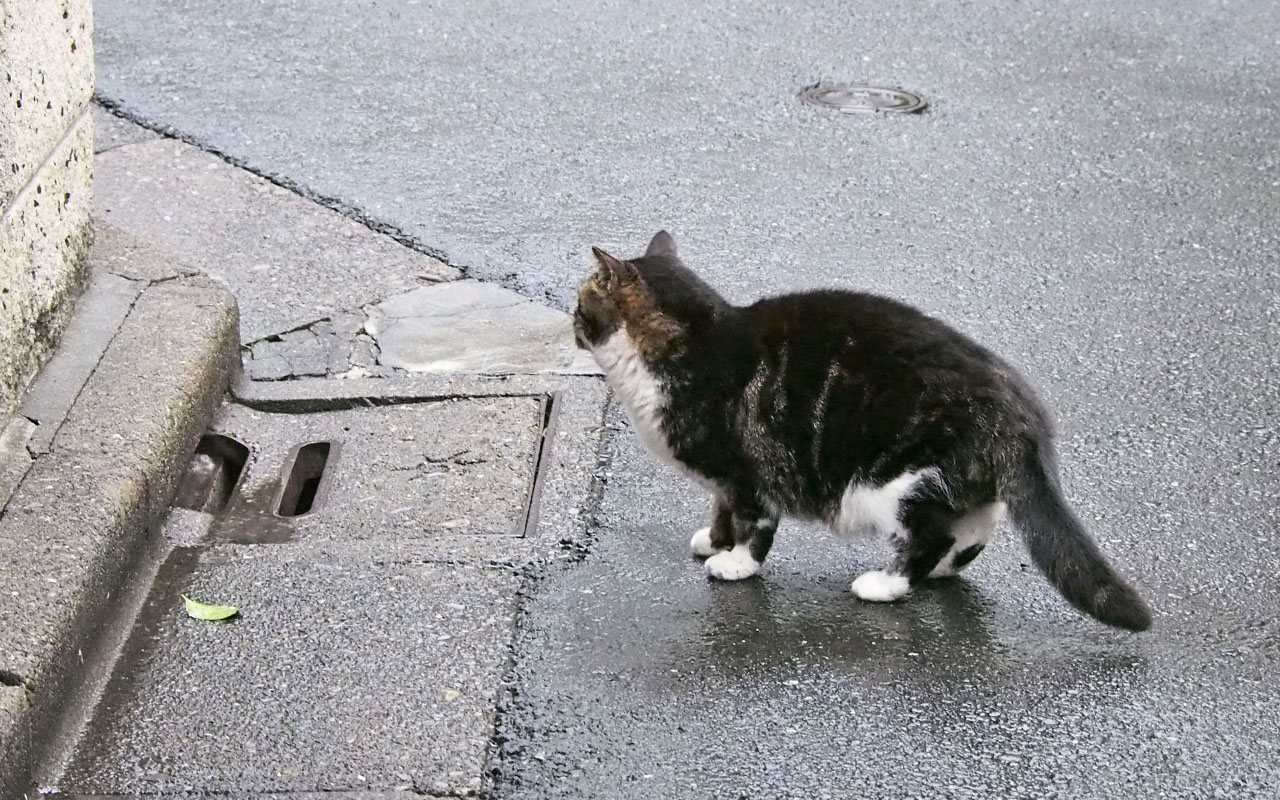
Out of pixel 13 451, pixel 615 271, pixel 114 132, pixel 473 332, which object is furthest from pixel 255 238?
pixel 615 271

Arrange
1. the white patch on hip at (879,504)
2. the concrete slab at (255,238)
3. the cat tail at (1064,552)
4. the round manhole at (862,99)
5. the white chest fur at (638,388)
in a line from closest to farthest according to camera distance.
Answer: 1. the cat tail at (1064,552)
2. the white patch on hip at (879,504)
3. the white chest fur at (638,388)
4. the concrete slab at (255,238)
5. the round manhole at (862,99)

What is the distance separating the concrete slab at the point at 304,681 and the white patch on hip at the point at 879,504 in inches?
34.0

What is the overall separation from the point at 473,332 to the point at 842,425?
1816 millimetres

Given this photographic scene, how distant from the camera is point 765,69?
24.3 feet

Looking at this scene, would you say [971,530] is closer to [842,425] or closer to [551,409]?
[842,425]

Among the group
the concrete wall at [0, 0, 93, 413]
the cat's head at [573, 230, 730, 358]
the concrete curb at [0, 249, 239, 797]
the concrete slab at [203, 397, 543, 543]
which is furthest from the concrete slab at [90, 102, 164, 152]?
the cat's head at [573, 230, 730, 358]

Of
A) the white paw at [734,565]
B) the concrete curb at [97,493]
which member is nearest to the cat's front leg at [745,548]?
the white paw at [734,565]

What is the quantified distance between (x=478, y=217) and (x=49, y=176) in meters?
1.95

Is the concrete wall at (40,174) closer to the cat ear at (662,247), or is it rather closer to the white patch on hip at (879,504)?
the cat ear at (662,247)

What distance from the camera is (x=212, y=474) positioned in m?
4.34

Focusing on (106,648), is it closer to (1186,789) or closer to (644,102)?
(1186,789)

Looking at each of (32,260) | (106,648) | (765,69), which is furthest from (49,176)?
(765,69)

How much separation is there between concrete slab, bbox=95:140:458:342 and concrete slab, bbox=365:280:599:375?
0.45 ft

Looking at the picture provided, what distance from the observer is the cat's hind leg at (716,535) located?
3.74m
